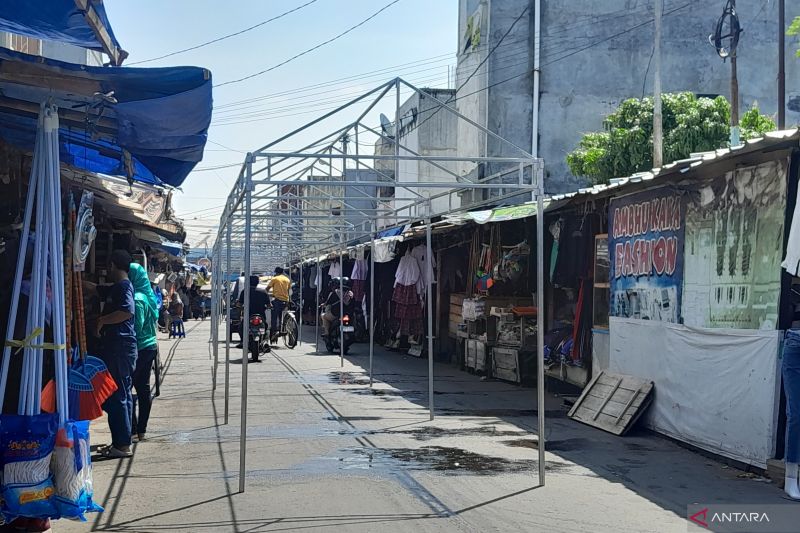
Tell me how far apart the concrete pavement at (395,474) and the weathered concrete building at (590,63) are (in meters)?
17.3

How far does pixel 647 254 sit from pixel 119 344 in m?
6.26

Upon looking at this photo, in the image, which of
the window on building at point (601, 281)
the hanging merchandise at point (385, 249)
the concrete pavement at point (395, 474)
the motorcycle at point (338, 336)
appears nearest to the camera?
the concrete pavement at point (395, 474)

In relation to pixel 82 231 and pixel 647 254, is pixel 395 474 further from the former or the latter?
pixel 647 254

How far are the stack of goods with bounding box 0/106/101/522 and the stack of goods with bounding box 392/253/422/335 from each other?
14.1 metres

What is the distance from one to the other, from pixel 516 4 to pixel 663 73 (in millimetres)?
5439

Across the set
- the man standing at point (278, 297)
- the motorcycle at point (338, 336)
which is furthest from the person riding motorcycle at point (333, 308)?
the man standing at point (278, 297)

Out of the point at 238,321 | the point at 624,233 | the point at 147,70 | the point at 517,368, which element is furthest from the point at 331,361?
the point at 147,70

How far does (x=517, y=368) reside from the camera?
49.5 feet

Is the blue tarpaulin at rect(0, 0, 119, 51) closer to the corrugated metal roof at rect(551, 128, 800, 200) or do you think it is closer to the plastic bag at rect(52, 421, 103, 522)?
the plastic bag at rect(52, 421, 103, 522)

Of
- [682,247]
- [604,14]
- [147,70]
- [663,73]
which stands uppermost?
[604,14]

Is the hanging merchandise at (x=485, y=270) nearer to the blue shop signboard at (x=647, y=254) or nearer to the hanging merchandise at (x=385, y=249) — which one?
the hanging merchandise at (x=385, y=249)

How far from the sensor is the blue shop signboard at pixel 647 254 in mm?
10039

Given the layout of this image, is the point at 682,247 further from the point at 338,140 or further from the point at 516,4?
the point at 516,4

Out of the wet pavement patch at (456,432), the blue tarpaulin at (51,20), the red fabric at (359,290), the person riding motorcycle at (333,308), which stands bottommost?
the wet pavement patch at (456,432)
